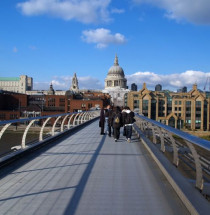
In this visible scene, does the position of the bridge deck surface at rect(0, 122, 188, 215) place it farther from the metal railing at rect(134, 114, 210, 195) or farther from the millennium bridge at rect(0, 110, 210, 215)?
the metal railing at rect(134, 114, 210, 195)

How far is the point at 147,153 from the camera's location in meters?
7.85

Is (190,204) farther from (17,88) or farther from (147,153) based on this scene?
(17,88)

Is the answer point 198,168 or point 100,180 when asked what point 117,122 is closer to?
point 100,180

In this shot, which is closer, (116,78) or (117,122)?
(117,122)

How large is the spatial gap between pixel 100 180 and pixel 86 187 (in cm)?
48

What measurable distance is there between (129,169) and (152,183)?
1079 mm

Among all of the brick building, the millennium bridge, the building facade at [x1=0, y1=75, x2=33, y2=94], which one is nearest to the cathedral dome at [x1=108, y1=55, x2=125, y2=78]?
the building facade at [x1=0, y1=75, x2=33, y2=94]

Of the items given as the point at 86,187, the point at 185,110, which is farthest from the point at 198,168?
the point at 185,110

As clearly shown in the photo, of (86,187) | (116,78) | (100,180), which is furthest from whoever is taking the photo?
(116,78)

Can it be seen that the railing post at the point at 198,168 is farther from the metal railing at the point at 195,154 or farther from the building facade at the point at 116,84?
the building facade at the point at 116,84

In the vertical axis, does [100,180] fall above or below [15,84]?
below

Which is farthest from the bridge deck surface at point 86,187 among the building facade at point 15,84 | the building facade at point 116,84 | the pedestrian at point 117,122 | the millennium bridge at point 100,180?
the building facade at point 15,84

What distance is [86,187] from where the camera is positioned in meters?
4.54

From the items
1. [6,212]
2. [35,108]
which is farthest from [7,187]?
[35,108]
